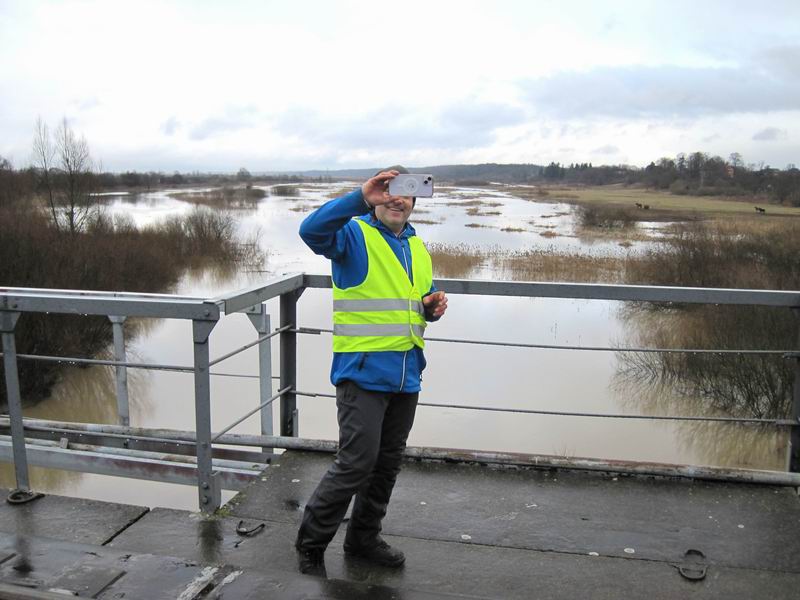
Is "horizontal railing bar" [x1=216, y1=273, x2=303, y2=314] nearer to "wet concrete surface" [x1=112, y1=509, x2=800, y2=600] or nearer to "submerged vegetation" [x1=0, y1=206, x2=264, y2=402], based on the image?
"wet concrete surface" [x1=112, y1=509, x2=800, y2=600]

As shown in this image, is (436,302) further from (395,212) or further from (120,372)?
(120,372)

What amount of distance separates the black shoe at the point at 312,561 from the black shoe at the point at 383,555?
166 millimetres

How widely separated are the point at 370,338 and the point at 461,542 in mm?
1111

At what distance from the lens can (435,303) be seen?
279cm

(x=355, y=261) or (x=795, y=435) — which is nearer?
(x=355, y=261)

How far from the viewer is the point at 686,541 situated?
3.17m

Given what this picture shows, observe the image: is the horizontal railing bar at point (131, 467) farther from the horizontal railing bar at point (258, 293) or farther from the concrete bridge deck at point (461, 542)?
the horizontal railing bar at point (258, 293)

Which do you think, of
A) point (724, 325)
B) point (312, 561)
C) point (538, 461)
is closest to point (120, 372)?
point (312, 561)

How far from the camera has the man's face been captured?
268 cm

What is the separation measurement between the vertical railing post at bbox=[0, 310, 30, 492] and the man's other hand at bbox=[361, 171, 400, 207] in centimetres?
179

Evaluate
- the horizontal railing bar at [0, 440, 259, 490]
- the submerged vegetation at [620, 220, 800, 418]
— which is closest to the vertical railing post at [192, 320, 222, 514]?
the horizontal railing bar at [0, 440, 259, 490]

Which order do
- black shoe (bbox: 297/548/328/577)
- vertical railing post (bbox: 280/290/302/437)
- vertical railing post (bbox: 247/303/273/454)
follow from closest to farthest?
black shoe (bbox: 297/548/328/577), vertical railing post (bbox: 280/290/302/437), vertical railing post (bbox: 247/303/273/454)

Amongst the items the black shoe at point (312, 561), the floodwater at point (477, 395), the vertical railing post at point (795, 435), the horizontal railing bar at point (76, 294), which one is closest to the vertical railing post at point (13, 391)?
the horizontal railing bar at point (76, 294)

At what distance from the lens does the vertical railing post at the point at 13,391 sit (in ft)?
10.8
